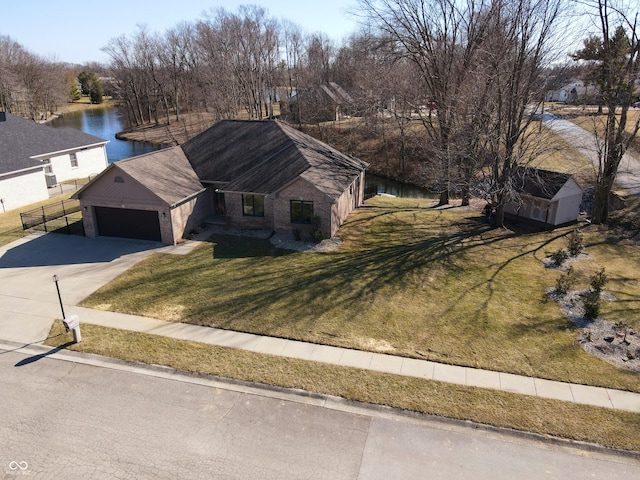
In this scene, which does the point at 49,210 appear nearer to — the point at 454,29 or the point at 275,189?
the point at 275,189

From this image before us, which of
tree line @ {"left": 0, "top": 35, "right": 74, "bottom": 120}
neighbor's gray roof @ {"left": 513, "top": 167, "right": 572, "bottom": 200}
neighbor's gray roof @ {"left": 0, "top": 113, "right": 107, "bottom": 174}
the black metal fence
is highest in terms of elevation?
tree line @ {"left": 0, "top": 35, "right": 74, "bottom": 120}

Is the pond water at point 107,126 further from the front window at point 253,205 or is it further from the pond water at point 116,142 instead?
the front window at point 253,205

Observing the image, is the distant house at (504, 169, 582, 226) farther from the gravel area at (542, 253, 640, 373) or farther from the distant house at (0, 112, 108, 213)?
the distant house at (0, 112, 108, 213)

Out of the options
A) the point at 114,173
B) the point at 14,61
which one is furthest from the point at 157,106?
the point at 114,173

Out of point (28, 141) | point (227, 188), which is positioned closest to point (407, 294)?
point (227, 188)

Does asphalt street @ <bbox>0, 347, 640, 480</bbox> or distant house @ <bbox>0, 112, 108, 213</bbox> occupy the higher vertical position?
distant house @ <bbox>0, 112, 108, 213</bbox>

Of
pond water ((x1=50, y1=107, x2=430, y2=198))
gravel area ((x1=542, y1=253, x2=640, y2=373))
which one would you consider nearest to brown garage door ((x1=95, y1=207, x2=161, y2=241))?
pond water ((x1=50, y1=107, x2=430, y2=198))
